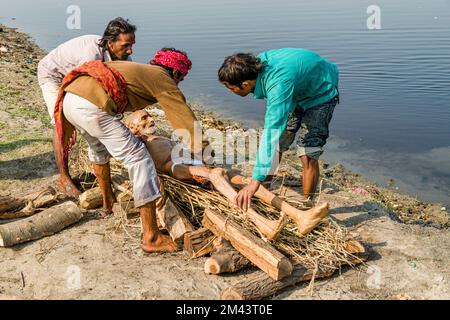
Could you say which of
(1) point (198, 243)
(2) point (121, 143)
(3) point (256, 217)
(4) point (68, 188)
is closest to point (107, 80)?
(2) point (121, 143)

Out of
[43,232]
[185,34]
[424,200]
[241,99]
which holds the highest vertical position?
[185,34]

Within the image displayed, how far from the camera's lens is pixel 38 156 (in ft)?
19.8

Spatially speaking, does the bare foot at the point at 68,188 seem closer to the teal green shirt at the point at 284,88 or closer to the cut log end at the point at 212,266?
the cut log end at the point at 212,266

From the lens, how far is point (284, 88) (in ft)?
12.1

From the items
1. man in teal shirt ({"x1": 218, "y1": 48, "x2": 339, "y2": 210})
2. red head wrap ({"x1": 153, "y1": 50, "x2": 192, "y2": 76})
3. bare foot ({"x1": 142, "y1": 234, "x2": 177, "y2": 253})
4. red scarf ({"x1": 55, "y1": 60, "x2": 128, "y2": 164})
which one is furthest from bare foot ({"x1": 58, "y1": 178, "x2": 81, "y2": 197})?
man in teal shirt ({"x1": 218, "y1": 48, "x2": 339, "y2": 210})

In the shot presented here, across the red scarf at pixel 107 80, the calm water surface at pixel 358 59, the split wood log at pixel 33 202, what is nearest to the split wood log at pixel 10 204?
the split wood log at pixel 33 202

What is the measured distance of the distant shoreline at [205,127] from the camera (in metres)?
6.04

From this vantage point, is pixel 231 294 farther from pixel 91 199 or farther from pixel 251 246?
pixel 91 199

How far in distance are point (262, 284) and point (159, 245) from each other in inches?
40.7

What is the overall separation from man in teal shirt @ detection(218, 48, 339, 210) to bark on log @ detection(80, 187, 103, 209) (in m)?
1.81

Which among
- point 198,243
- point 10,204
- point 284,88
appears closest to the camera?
point 284,88

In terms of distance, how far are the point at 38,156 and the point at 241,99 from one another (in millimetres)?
6392
